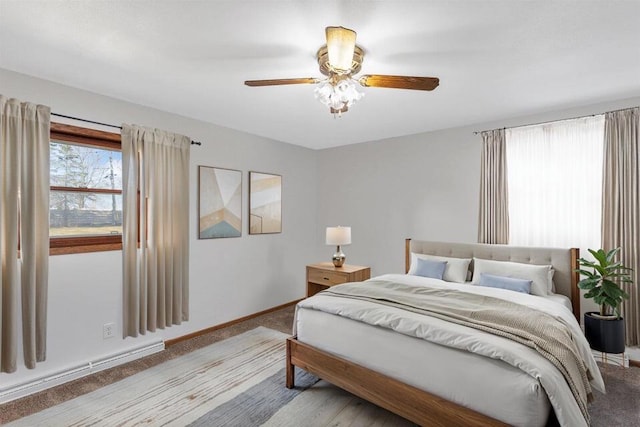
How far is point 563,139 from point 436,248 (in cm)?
172

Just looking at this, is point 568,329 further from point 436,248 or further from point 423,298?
point 436,248

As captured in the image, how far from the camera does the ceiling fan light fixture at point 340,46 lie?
1678 millimetres

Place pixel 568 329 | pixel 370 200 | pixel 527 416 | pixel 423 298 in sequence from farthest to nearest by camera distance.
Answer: pixel 370 200, pixel 423 298, pixel 568 329, pixel 527 416

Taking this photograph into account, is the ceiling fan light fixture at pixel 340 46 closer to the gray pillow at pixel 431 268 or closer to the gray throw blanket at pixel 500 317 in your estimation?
the gray throw blanket at pixel 500 317

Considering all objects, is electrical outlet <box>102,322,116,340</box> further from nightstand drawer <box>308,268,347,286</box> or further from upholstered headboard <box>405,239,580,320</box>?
upholstered headboard <box>405,239,580,320</box>

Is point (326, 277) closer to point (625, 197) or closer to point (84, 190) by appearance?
point (84, 190)

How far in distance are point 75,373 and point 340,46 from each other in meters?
3.28

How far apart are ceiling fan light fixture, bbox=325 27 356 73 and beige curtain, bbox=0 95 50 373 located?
236 centimetres

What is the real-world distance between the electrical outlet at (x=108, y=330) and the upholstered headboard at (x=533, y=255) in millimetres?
3420

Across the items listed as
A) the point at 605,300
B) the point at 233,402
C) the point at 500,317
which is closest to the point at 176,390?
the point at 233,402

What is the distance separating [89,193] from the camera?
2.91 metres

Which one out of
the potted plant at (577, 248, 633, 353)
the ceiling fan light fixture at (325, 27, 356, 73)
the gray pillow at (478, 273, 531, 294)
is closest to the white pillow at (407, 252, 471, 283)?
the gray pillow at (478, 273, 531, 294)

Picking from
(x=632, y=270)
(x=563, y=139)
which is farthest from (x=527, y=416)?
(x=563, y=139)

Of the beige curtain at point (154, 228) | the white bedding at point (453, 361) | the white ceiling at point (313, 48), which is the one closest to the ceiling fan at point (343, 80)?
the white ceiling at point (313, 48)
